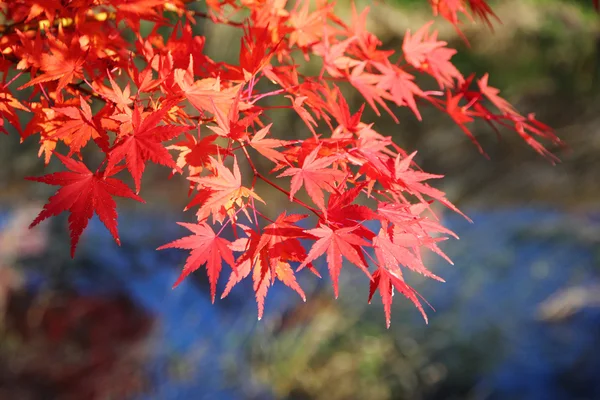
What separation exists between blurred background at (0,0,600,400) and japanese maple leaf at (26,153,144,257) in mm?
1987

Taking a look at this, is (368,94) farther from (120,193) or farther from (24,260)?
(24,260)

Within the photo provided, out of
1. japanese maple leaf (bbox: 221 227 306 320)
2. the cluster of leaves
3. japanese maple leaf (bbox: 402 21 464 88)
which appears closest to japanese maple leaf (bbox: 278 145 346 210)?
the cluster of leaves

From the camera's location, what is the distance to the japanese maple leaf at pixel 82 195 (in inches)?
26.4

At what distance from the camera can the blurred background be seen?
2.57 meters

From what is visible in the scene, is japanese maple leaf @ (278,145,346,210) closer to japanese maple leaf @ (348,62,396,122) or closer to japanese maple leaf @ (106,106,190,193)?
japanese maple leaf @ (106,106,190,193)

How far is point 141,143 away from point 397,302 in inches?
99.4

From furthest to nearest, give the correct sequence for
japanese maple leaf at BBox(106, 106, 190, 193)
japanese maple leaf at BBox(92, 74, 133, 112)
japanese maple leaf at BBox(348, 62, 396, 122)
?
japanese maple leaf at BBox(348, 62, 396, 122), japanese maple leaf at BBox(92, 74, 133, 112), japanese maple leaf at BBox(106, 106, 190, 193)

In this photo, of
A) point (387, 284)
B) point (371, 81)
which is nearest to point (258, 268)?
point (387, 284)

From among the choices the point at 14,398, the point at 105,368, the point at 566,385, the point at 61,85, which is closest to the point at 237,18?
the point at 105,368

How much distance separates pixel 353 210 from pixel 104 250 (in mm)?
2937

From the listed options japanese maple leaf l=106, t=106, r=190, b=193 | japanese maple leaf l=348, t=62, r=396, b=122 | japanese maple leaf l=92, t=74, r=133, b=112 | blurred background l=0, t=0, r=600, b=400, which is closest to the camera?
japanese maple leaf l=106, t=106, r=190, b=193

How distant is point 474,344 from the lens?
8.96ft

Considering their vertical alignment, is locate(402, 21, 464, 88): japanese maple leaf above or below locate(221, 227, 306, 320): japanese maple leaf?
above

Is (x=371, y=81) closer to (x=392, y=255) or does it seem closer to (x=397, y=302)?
(x=392, y=255)
